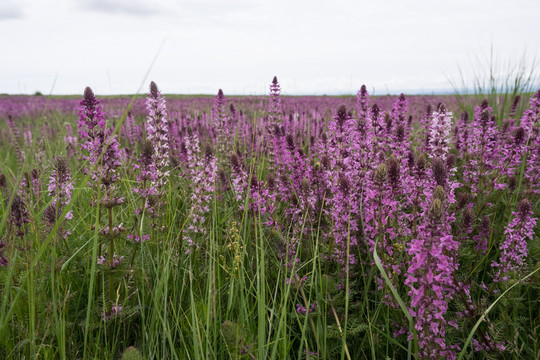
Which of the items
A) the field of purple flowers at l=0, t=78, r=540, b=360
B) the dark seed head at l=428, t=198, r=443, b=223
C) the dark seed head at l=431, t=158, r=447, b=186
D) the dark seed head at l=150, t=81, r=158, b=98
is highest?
the dark seed head at l=150, t=81, r=158, b=98

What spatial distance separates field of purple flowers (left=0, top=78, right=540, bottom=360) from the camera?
7.23 feet

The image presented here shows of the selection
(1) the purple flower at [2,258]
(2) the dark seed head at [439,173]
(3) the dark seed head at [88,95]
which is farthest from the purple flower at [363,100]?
(1) the purple flower at [2,258]

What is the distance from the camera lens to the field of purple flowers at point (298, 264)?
220 centimetres

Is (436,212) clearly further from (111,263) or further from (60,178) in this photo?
(60,178)

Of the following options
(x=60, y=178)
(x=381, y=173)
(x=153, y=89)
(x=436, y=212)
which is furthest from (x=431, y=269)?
(x=153, y=89)

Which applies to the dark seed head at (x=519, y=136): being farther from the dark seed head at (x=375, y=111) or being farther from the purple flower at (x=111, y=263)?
the purple flower at (x=111, y=263)

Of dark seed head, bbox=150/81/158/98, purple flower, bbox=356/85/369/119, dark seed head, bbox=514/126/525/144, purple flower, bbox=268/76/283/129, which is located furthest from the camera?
purple flower, bbox=268/76/283/129

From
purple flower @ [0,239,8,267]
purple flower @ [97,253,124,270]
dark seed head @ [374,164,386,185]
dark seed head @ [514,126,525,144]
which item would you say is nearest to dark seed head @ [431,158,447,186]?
dark seed head @ [374,164,386,185]

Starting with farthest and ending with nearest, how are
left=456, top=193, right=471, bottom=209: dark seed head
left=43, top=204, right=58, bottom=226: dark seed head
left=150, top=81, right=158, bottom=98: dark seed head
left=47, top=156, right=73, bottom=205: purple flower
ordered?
left=150, top=81, right=158, bottom=98: dark seed head, left=456, top=193, right=471, bottom=209: dark seed head, left=47, top=156, right=73, bottom=205: purple flower, left=43, top=204, right=58, bottom=226: dark seed head

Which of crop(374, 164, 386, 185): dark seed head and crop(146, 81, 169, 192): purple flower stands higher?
crop(146, 81, 169, 192): purple flower

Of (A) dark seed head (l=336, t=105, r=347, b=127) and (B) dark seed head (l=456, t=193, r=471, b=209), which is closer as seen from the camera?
(B) dark seed head (l=456, t=193, r=471, b=209)

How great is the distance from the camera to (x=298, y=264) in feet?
10.9

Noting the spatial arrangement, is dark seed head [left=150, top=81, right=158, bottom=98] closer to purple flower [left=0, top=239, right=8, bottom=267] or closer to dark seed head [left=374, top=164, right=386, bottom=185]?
purple flower [left=0, top=239, right=8, bottom=267]

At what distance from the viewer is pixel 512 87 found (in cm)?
874
